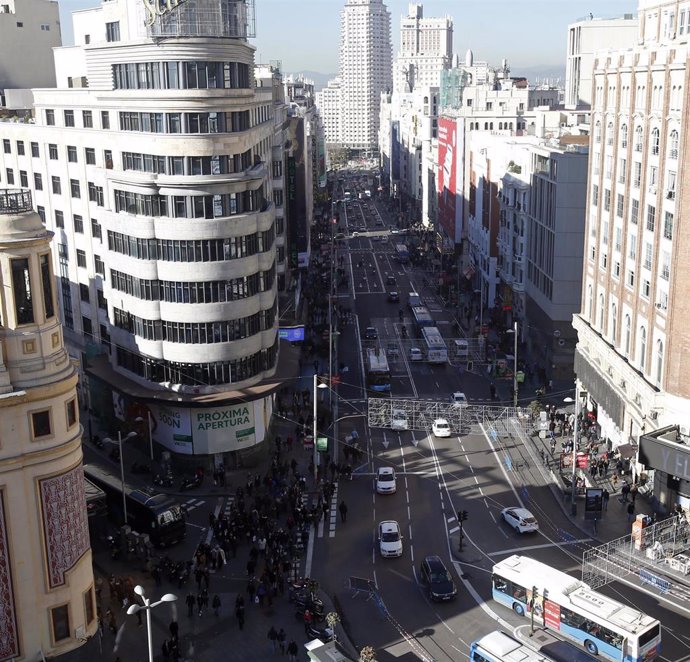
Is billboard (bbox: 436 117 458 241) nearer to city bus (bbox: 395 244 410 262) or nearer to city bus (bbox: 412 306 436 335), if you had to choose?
city bus (bbox: 395 244 410 262)

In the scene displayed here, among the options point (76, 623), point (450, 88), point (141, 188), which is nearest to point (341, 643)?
point (76, 623)

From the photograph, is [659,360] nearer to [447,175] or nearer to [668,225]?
[668,225]

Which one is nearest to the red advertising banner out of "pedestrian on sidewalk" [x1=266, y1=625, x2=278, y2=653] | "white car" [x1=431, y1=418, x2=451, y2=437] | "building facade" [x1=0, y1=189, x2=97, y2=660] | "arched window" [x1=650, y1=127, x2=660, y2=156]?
"pedestrian on sidewalk" [x1=266, y1=625, x2=278, y2=653]

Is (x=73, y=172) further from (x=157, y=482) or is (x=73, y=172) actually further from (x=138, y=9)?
(x=157, y=482)

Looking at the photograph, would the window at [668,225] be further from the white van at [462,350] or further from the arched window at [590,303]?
the white van at [462,350]

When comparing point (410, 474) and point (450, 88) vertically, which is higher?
point (450, 88)

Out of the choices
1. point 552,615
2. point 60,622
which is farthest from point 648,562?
point 60,622
